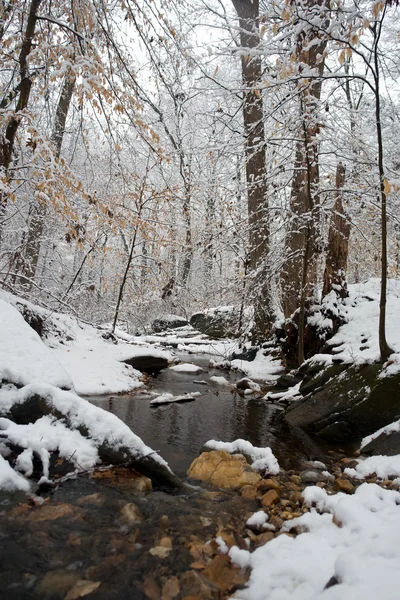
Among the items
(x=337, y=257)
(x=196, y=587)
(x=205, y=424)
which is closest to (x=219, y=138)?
(x=337, y=257)

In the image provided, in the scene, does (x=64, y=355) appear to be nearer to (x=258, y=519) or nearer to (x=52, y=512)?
(x=52, y=512)

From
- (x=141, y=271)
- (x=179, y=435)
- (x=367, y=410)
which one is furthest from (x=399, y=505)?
(x=141, y=271)

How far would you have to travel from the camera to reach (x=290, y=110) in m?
6.24

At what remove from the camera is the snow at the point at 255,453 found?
3.28 meters

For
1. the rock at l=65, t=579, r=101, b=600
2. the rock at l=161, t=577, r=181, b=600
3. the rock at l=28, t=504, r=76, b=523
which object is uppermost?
the rock at l=28, t=504, r=76, b=523

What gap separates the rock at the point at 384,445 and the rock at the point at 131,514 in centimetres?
247

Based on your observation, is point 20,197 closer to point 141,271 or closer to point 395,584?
point 141,271

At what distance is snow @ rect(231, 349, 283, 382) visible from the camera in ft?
27.2

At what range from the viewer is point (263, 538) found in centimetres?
222

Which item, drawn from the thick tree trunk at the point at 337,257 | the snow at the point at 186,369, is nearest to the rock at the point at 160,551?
the thick tree trunk at the point at 337,257

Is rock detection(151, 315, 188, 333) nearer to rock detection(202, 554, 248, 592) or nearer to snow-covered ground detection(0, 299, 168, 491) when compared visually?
snow-covered ground detection(0, 299, 168, 491)

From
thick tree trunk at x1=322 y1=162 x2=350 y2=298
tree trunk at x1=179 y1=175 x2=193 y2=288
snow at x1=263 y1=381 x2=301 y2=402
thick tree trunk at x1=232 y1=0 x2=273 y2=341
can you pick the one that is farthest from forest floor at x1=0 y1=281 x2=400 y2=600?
thick tree trunk at x1=232 y1=0 x2=273 y2=341

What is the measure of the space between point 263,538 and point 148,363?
637 cm

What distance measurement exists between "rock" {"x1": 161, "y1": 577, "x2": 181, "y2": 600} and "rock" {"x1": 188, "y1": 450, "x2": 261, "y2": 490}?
1.19 meters
